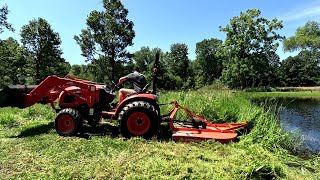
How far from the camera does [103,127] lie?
9055 millimetres

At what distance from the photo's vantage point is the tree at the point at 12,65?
1581 inches

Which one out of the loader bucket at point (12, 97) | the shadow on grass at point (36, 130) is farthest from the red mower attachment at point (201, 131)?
the loader bucket at point (12, 97)

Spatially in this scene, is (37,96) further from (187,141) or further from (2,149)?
(187,141)

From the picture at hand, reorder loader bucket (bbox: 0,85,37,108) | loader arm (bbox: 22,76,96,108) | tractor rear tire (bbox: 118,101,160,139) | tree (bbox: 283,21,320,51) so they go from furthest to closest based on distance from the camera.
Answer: tree (bbox: 283,21,320,51), loader bucket (bbox: 0,85,37,108), loader arm (bbox: 22,76,96,108), tractor rear tire (bbox: 118,101,160,139)

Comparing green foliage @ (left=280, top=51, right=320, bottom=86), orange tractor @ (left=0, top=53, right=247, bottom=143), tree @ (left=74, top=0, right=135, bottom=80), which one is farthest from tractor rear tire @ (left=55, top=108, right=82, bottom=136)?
green foliage @ (left=280, top=51, right=320, bottom=86)

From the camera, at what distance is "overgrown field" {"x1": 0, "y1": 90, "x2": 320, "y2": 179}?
5102 millimetres

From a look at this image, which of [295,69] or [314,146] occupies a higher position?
[295,69]

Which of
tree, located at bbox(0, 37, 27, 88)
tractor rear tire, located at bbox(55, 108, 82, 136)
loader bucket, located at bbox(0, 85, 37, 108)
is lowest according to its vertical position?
tractor rear tire, located at bbox(55, 108, 82, 136)

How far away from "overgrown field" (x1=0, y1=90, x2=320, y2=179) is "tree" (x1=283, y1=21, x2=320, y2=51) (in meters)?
64.8

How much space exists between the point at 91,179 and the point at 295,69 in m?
79.8

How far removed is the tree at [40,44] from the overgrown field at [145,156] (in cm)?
3556

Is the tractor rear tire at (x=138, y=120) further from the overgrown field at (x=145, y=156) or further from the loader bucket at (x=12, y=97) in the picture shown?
the loader bucket at (x=12, y=97)

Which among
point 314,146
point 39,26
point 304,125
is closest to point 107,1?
point 39,26

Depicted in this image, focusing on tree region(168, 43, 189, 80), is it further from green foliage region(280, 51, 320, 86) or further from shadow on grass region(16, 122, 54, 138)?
shadow on grass region(16, 122, 54, 138)
